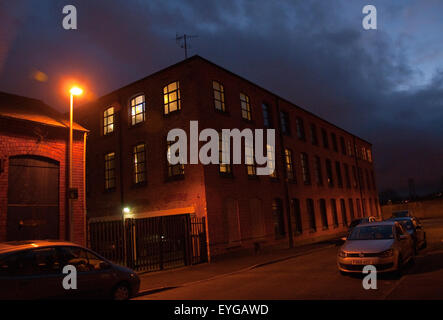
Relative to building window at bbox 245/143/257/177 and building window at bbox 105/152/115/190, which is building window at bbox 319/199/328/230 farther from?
building window at bbox 105/152/115/190

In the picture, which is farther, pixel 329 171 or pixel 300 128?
pixel 329 171

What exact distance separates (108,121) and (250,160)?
991cm

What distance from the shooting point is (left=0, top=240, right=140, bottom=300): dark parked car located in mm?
6555

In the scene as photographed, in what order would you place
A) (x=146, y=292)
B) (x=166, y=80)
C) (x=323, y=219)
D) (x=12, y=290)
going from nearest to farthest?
(x=12, y=290), (x=146, y=292), (x=166, y=80), (x=323, y=219)

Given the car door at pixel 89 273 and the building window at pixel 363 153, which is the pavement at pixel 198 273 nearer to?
the car door at pixel 89 273

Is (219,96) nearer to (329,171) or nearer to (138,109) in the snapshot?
(138,109)

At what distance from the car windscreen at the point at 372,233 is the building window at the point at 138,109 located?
46.8ft

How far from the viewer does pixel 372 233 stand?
11.0 metres

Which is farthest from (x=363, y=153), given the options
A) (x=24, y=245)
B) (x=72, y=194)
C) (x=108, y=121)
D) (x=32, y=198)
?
(x=24, y=245)

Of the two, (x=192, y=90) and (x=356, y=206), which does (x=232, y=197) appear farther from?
(x=356, y=206)

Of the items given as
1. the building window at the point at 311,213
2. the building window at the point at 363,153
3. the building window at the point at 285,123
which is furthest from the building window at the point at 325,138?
the building window at the point at 363,153

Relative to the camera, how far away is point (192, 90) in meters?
18.5
